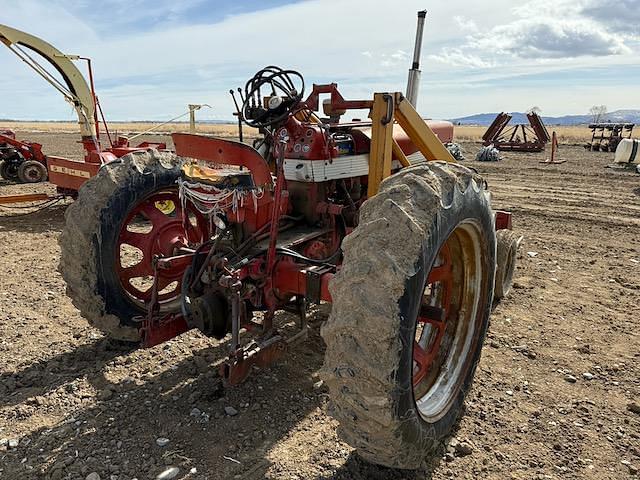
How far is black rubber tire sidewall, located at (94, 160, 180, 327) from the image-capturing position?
3.56 m

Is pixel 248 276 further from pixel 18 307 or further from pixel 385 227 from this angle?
pixel 18 307

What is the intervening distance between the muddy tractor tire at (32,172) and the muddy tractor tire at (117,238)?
970cm

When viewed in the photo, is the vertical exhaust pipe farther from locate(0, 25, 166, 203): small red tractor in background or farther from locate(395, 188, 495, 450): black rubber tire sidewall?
locate(0, 25, 166, 203): small red tractor in background

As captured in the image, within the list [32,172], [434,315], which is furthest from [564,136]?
[434,315]

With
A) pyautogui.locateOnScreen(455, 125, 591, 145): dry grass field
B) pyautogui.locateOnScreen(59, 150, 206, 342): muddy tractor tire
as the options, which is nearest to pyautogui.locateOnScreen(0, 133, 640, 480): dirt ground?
pyautogui.locateOnScreen(59, 150, 206, 342): muddy tractor tire

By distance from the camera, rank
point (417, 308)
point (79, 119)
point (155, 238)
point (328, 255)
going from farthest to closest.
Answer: point (79, 119)
point (155, 238)
point (328, 255)
point (417, 308)

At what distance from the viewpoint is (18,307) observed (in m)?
4.83

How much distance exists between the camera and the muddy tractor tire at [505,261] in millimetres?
4992

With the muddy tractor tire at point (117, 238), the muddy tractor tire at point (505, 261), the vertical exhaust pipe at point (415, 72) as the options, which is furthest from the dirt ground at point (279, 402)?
the vertical exhaust pipe at point (415, 72)

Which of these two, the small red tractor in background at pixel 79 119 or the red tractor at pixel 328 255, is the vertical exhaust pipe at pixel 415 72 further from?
the small red tractor in background at pixel 79 119

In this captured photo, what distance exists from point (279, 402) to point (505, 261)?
274 cm

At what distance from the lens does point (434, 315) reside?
9.55 feet

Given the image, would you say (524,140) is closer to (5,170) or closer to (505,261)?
(5,170)

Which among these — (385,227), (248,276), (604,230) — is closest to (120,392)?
(248,276)
